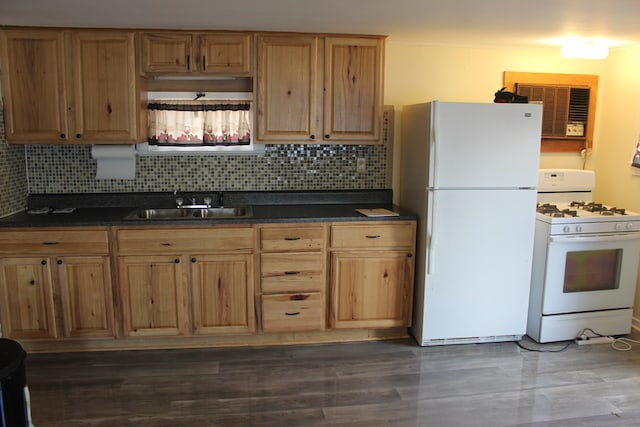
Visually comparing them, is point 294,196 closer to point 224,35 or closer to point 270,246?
point 270,246

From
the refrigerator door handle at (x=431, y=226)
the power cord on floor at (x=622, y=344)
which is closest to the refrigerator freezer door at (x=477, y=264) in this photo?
the refrigerator door handle at (x=431, y=226)

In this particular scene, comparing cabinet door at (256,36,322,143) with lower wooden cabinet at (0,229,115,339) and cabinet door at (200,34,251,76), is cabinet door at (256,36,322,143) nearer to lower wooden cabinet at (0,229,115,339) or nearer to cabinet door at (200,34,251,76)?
cabinet door at (200,34,251,76)

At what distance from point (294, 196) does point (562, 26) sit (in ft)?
6.72

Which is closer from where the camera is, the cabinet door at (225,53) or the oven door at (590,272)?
the cabinet door at (225,53)

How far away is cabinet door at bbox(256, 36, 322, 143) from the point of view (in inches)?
132

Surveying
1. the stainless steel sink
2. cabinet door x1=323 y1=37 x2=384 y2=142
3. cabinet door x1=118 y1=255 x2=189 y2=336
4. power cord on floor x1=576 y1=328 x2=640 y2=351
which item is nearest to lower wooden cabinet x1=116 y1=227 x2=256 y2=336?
cabinet door x1=118 y1=255 x2=189 y2=336

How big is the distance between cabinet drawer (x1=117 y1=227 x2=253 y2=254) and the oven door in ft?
6.67

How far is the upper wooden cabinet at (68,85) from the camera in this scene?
318cm

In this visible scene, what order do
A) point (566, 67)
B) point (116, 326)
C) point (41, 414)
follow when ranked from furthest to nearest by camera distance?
point (566, 67), point (116, 326), point (41, 414)

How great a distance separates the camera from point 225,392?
9.29 feet

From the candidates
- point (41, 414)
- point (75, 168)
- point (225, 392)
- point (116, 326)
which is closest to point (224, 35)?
point (75, 168)

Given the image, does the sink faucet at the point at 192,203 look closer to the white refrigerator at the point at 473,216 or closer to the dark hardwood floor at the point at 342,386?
the dark hardwood floor at the point at 342,386

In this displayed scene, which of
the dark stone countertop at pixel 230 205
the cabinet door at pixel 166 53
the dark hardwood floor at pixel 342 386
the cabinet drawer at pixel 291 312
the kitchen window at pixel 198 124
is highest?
the cabinet door at pixel 166 53

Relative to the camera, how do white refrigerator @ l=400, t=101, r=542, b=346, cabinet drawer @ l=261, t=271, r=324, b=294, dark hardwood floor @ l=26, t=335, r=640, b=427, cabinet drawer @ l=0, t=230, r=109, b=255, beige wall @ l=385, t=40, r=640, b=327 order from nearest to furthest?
dark hardwood floor @ l=26, t=335, r=640, b=427, cabinet drawer @ l=0, t=230, r=109, b=255, white refrigerator @ l=400, t=101, r=542, b=346, cabinet drawer @ l=261, t=271, r=324, b=294, beige wall @ l=385, t=40, r=640, b=327
